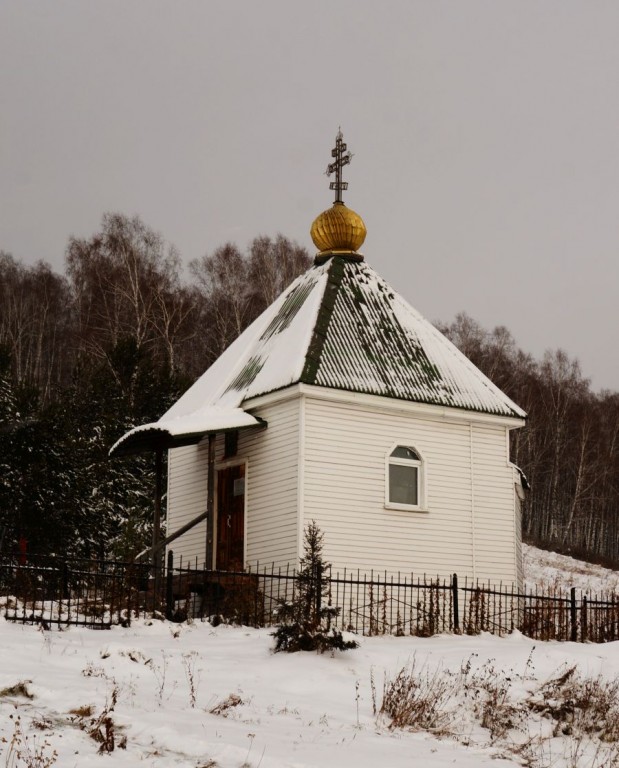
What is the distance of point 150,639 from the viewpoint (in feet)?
38.7

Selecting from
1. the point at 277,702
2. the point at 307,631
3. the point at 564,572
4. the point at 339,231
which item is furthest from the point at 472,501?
the point at 564,572

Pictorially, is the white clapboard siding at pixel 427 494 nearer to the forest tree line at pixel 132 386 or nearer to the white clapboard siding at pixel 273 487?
the white clapboard siding at pixel 273 487

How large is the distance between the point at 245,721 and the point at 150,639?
3.80 meters

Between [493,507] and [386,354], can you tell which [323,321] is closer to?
[386,354]

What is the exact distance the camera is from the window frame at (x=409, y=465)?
1686cm

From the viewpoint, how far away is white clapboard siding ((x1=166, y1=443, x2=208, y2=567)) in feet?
60.9

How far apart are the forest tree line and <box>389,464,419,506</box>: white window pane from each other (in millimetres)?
7949

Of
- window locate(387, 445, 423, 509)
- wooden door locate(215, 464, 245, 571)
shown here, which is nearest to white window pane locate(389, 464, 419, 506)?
window locate(387, 445, 423, 509)

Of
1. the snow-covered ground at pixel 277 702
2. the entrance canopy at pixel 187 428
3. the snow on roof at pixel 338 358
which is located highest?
the snow on roof at pixel 338 358

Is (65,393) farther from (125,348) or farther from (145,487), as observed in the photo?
(145,487)

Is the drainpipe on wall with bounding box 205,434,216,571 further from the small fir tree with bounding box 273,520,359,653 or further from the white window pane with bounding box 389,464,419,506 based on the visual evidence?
the small fir tree with bounding box 273,520,359,653

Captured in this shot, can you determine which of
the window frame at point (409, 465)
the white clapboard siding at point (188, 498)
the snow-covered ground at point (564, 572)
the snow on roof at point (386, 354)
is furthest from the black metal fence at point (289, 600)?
the snow-covered ground at point (564, 572)

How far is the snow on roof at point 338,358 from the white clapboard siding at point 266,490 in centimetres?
52

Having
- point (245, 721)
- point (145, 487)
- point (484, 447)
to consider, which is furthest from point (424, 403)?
point (145, 487)
